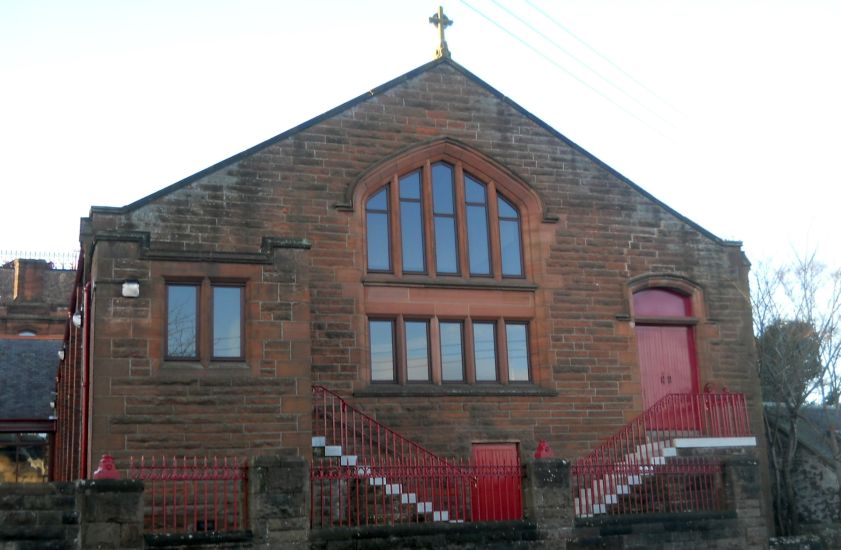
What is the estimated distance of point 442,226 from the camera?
19.9 m

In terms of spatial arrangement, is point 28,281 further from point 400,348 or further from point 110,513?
point 110,513

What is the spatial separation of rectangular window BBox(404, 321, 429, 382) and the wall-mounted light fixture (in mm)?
5652

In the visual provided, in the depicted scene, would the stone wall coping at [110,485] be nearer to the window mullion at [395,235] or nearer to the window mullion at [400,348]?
the window mullion at [400,348]

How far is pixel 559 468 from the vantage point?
15414 millimetres

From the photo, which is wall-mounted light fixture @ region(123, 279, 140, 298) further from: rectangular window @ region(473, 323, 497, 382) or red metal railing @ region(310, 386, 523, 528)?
rectangular window @ region(473, 323, 497, 382)

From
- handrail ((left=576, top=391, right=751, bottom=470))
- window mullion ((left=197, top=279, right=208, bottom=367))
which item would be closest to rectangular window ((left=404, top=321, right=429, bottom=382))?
handrail ((left=576, top=391, right=751, bottom=470))

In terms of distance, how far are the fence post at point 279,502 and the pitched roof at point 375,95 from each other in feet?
19.6

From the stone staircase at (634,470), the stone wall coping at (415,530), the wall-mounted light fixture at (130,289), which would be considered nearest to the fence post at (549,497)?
the stone wall coping at (415,530)

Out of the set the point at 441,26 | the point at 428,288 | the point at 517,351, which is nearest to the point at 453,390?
the point at 517,351

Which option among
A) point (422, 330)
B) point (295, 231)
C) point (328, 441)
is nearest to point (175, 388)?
point (328, 441)

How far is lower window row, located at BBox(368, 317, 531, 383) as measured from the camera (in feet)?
62.2

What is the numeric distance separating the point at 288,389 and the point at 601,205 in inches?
333

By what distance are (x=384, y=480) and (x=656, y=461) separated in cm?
548

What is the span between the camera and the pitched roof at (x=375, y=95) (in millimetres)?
17583
